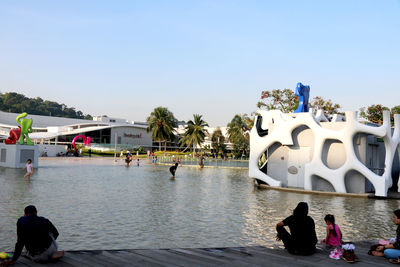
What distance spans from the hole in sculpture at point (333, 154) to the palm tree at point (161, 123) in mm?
67113

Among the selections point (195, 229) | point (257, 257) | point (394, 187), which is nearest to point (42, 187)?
point (195, 229)

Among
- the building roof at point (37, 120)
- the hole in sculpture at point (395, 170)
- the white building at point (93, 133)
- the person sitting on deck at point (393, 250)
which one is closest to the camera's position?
the person sitting on deck at point (393, 250)

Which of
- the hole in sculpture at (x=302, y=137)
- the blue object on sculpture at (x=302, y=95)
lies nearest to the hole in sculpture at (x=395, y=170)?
the blue object on sculpture at (x=302, y=95)

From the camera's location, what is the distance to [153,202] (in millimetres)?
16141

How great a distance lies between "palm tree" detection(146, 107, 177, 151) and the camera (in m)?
87.4

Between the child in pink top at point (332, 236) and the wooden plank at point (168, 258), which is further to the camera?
the child in pink top at point (332, 236)

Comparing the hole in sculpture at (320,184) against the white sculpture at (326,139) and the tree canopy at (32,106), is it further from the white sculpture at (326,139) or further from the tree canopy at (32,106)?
the tree canopy at (32,106)

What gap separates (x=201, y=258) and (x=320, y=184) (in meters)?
15.8

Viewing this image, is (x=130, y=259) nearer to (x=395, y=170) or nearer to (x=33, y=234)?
(x=33, y=234)

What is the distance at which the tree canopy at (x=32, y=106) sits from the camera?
151 metres

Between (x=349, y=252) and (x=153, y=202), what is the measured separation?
33.6 feet

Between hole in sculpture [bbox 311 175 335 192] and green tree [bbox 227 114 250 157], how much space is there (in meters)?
46.7

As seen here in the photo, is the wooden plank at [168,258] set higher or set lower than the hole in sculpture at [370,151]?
lower

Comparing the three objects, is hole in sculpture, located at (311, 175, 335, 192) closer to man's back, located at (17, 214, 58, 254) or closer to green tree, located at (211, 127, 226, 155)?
man's back, located at (17, 214, 58, 254)
